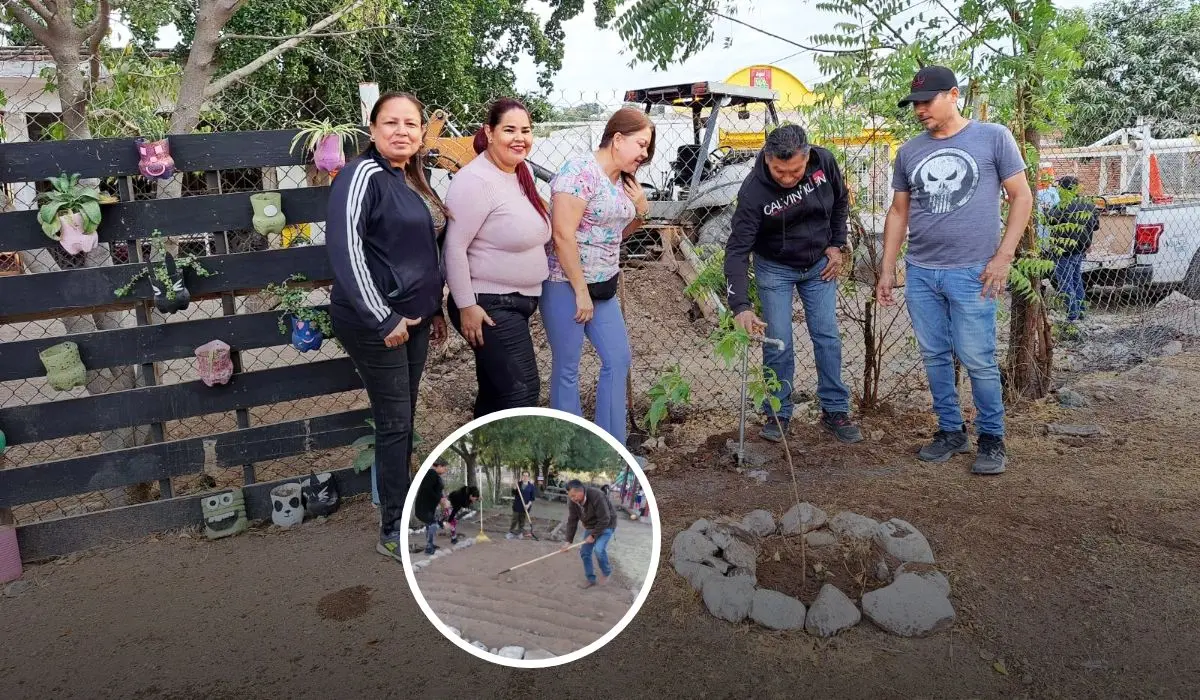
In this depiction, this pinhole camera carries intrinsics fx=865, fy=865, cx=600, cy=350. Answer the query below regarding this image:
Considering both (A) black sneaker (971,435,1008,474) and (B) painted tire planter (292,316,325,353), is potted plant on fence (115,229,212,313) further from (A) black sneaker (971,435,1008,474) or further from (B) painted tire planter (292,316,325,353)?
(A) black sneaker (971,435,1008,474)

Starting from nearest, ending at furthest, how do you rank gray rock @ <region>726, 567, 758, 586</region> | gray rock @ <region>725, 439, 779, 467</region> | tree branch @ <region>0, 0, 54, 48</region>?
1. gray rock @ <region>726, 567, 758, 586</region>
2. tree branch @ <region>0, 0, 54, 48</region>
3. gray rock @ <region>725, 439, 779, 467</region>

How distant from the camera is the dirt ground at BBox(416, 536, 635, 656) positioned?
5.75ft

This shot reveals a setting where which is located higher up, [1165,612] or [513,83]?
[513,83]

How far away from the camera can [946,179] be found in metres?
4.22

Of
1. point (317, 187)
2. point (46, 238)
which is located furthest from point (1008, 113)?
point (46, 238)

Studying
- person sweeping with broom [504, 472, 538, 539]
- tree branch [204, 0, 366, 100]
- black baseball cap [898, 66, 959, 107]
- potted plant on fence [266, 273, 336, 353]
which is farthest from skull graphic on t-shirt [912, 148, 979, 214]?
tree branch [204, 0, 366, 100]

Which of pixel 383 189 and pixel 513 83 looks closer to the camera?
pixel 383 189

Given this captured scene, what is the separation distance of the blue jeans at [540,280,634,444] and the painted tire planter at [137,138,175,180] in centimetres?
177

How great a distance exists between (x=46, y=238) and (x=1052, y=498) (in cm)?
468

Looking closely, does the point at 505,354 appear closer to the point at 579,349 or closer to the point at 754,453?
the point at 579,349

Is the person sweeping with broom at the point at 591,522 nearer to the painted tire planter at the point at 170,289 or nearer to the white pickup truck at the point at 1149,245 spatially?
the painted tire planter at the point at 170,289

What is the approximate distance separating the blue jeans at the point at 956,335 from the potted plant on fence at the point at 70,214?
3.89 m

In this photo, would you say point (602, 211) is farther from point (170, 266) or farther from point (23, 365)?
point (23, 365)

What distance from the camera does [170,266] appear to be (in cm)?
389
